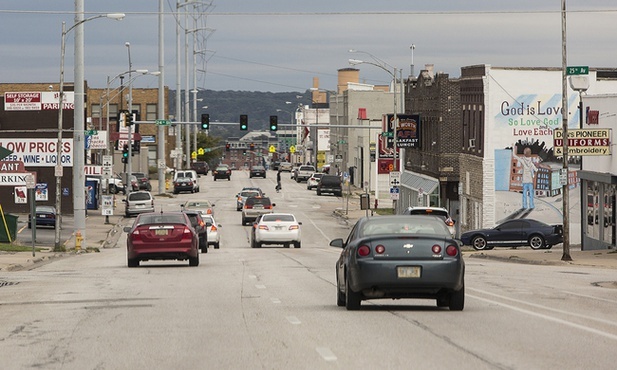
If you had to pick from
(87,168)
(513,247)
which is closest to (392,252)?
(513,247)

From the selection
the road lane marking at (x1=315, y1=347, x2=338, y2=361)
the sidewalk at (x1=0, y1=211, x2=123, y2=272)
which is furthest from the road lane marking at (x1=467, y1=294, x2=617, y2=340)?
the sidewalk at (x1=0, y1=211, x2=123, y2=272)

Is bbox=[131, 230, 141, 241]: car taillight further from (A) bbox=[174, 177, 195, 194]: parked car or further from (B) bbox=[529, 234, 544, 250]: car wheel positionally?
(A) bbox=[174, 177, 195, 194]: parked car

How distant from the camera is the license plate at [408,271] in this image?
1639cm

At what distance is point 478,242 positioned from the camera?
167 ft

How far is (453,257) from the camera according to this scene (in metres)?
16.5

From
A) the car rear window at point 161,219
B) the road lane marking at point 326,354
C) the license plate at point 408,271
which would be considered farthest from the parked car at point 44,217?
the road lane marking at point 326,354

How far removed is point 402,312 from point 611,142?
26.8 m

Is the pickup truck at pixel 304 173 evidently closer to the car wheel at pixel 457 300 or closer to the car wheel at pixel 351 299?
the car wheel at pixel 351 299

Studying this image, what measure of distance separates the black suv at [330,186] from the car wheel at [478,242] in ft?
175

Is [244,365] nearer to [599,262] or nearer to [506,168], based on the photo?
[599,262]

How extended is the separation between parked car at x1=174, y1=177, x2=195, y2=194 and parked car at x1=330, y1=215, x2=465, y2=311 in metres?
84.8

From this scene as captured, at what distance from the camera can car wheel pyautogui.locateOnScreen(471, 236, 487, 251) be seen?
167 ft

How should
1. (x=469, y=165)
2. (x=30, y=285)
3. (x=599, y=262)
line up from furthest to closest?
(x=469, y=165) → (x=599, y=262) → (x=30, y=285)

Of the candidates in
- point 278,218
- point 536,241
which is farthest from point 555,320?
point 536,241
